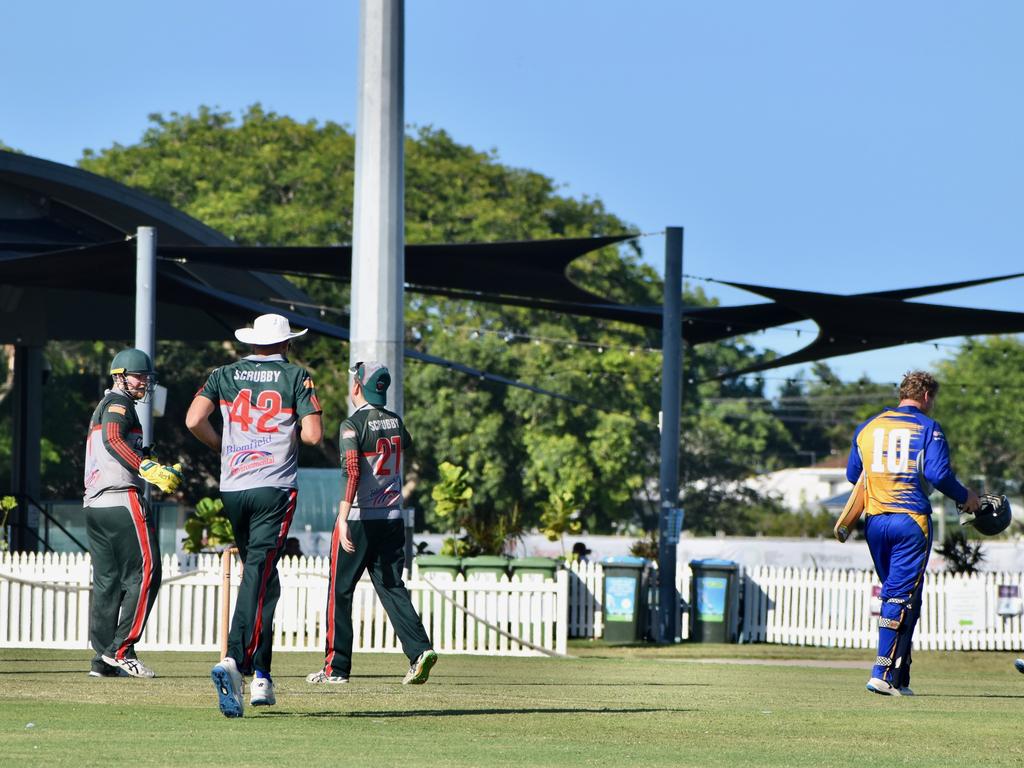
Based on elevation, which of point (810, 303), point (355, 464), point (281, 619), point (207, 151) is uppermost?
point (207, 151)

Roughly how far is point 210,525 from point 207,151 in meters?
32.6

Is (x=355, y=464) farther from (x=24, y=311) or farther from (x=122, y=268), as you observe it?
(x=24, y=311)

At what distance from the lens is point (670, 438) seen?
22.7 m

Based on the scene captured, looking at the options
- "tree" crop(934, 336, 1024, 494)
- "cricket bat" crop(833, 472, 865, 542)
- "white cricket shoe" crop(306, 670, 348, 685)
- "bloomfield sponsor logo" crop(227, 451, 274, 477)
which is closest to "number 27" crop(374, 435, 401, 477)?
"white cricket shoe" crop(306, 670, 348, 685)

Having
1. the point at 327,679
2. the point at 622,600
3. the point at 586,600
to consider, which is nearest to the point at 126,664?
the point at 327,679

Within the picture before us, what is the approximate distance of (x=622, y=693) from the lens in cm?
991

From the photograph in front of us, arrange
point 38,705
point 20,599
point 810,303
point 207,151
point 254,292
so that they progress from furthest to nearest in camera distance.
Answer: point 207,151 < point 254,292 < point 810,303 < point 20,599 < point 38,705

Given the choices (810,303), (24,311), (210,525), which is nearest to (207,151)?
(24,311)

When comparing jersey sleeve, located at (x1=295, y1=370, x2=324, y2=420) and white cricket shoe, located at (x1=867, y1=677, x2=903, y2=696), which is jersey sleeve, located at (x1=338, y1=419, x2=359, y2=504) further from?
white cricket shoe, located at (x1=867, y1=677, x2=903, y2=696)

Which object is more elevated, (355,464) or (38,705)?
(355,464)

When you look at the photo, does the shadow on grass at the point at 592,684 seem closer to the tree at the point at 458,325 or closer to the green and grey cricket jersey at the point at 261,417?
the green and grey cricket jersey at the point at 261,417

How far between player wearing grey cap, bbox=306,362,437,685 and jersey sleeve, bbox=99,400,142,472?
1133 mm

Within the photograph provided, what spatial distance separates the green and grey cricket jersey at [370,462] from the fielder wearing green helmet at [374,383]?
54 mm

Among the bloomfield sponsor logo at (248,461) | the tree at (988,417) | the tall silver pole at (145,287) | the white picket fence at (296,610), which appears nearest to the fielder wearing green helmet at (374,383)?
the bloomfield sponsor logo at (248,461)
